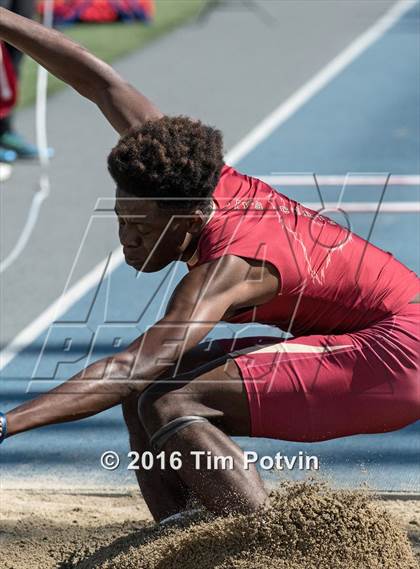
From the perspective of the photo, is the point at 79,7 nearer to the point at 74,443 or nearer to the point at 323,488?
the point at 74,443

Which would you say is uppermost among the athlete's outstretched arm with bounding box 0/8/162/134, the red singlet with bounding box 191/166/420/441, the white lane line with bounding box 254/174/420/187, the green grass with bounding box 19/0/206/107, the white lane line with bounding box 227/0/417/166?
the athlete's outstretched arm with bounding box 0/8/162/134

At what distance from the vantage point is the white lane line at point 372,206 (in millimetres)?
8195

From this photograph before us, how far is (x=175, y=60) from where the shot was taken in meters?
13.2

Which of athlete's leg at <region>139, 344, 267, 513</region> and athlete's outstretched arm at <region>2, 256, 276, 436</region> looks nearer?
athlete's outstretched arm at <region>2, 256, 276, 436</region>

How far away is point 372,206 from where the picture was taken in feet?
27.5

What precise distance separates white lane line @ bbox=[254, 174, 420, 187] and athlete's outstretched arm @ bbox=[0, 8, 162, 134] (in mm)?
4367

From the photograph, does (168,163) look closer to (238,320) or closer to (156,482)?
(238,320)

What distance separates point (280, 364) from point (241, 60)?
973 centimetres

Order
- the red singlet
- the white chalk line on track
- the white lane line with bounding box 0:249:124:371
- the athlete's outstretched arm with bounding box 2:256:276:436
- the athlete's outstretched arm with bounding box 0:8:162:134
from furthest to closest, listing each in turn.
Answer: the white chalk line on track
the white lane line with bounding box 0:249:124:371
the athlete's outstretched arm with bounding box 0:8:162:134
the red singlet
the athlete's outstretched arm with bounding box 2:256:276:436

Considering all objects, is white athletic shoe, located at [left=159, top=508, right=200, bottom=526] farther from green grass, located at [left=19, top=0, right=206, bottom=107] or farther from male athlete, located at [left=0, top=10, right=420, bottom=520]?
green grass, located at [left=19, top=0, right=206, bottom=107]

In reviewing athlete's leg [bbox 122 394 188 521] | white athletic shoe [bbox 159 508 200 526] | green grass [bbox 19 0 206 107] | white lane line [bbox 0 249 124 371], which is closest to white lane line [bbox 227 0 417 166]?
white lane line [bbox 0 249 124 371]

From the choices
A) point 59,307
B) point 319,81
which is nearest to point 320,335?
point 59,307

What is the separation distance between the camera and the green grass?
12.7 m

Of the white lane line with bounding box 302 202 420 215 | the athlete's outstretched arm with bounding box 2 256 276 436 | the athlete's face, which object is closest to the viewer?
the athlete's outstretched arm with bounding box 2 256 276 436
